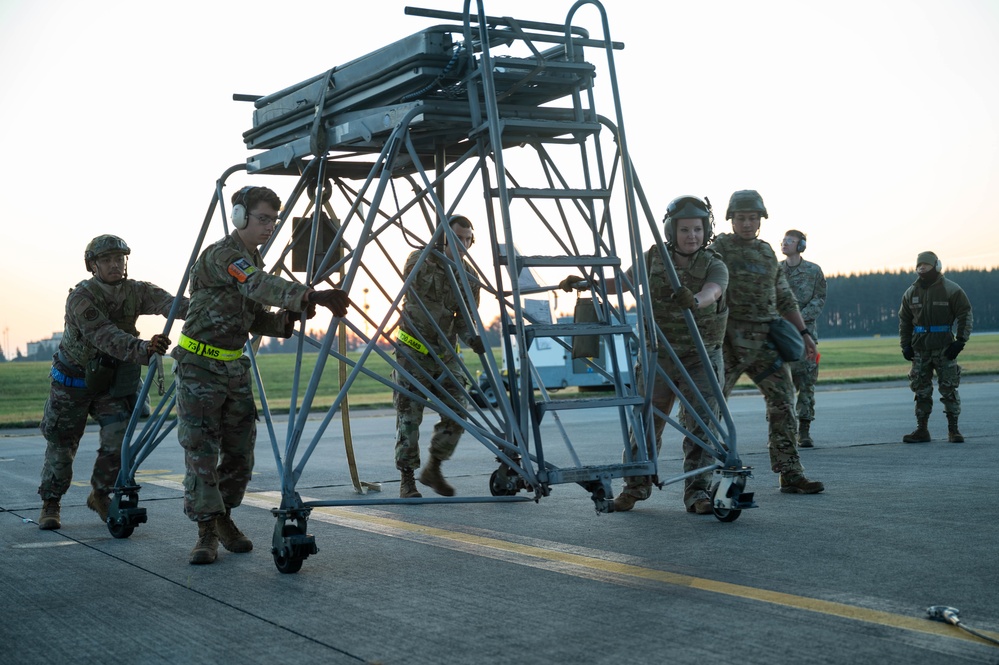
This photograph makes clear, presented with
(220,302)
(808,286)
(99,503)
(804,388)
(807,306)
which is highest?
(808,286)

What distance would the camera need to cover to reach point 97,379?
7.60 meters

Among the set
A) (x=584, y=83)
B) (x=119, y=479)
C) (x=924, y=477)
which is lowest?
(x=924, y=477)

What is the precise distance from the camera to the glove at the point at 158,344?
669 centimetres

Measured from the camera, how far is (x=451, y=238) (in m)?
5.96

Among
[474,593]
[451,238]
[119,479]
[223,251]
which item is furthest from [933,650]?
[119,479]

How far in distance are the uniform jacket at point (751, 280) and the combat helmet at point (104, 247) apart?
14.2 feet

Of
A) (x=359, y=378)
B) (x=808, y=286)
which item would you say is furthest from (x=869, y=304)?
(x=808, y=286)

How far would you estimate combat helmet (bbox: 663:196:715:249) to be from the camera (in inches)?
287

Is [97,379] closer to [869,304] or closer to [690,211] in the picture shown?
[690,211]

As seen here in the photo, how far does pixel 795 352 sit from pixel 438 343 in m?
2.75

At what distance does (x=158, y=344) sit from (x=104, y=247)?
1114 mm

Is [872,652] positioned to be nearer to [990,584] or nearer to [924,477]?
[990,584]

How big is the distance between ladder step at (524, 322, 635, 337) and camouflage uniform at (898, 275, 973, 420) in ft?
24.0

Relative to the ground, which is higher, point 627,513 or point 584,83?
point 584,83
